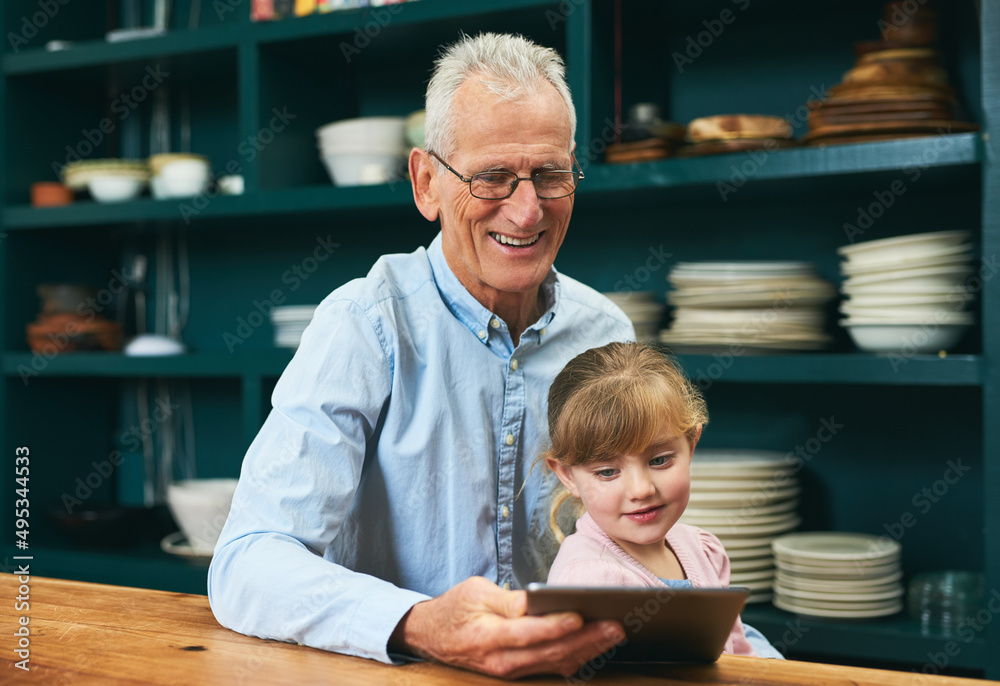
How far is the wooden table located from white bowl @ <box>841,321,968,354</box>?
3.90 ft

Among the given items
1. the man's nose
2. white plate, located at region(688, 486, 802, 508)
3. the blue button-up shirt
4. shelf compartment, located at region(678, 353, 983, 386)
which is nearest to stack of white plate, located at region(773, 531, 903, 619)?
white plate, located at region(688, 486, 802, 508)

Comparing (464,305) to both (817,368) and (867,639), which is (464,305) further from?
(867,639)

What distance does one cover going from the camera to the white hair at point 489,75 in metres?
1.34

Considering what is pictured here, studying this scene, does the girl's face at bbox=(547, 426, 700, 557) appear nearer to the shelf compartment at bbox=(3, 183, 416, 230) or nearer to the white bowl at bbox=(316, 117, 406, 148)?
the shelf compartment at bbox=(3, 183, 416, 230)

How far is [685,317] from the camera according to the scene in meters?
2.17

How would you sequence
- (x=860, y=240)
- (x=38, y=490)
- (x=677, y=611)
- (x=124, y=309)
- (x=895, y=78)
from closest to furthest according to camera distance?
(x=677, y=611) → (x=895, y=78) → (x=860, y=240) → (x=38, y=490) → (x=124, y=309)

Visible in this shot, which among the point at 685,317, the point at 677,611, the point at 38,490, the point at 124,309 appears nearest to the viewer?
the point at 677,611

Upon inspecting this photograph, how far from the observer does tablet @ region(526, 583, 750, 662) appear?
2.58 feet

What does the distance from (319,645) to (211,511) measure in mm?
1741

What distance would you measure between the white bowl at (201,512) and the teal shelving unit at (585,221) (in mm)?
113

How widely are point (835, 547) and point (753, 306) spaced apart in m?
0.62

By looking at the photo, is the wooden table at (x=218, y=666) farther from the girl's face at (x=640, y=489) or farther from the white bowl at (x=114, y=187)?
the white bowl at (x=114, y=187)

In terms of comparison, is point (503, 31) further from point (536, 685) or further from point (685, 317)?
point (536, 685)

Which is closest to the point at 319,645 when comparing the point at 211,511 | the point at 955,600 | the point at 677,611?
the point at 677,611
